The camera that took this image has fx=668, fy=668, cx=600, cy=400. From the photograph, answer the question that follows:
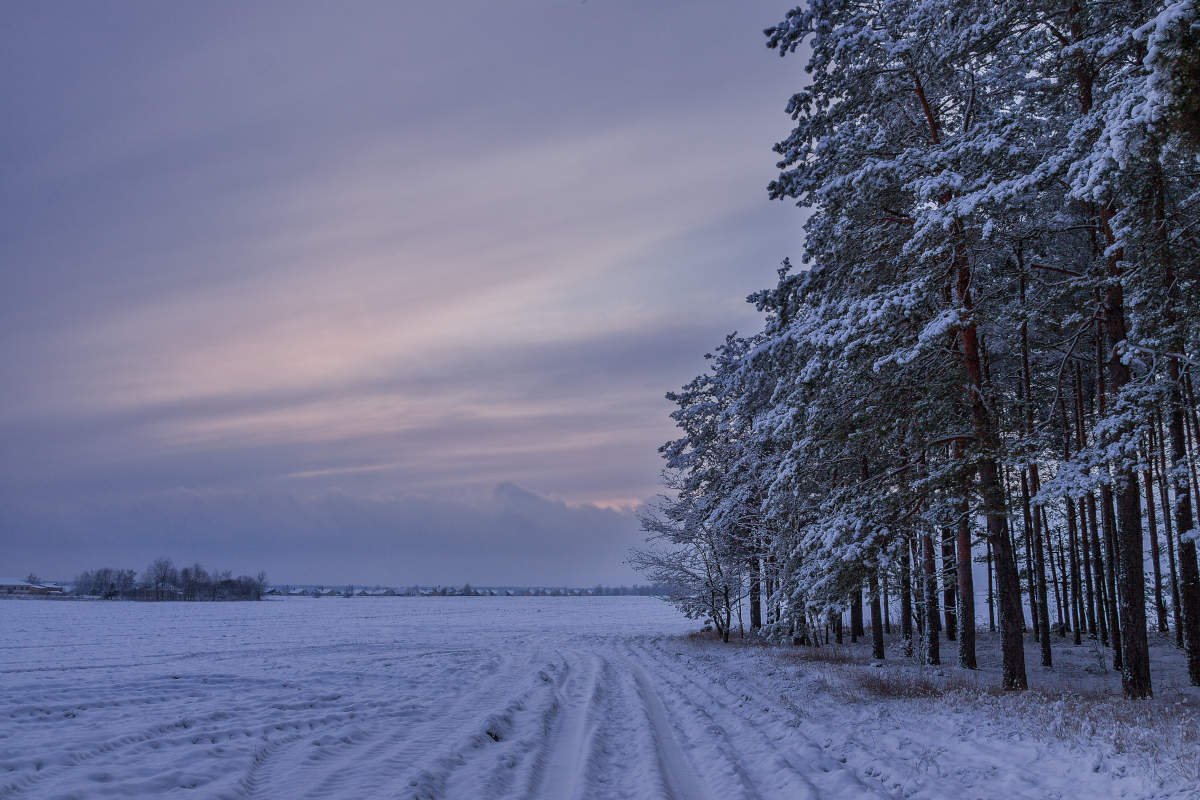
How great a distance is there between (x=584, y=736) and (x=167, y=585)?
18922 cm

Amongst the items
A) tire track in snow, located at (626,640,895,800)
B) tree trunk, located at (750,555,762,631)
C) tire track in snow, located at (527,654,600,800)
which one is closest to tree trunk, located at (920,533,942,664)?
tire track in snow, located at (626,640,895,800)

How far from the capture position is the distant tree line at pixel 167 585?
142m

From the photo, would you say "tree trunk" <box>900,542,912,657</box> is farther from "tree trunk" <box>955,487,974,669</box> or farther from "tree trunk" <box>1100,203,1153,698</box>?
"tree trunk" <box>1100,203,1153,698</box>

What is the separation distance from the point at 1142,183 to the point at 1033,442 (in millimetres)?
4442

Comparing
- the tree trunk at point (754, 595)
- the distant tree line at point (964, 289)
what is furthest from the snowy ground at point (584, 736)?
the tree trunk at point (754, 595)

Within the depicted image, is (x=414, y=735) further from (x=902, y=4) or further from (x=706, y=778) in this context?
(x=902, y=4)

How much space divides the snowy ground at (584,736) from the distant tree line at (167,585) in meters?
146

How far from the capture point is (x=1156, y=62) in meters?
7.09

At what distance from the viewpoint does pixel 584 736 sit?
9.60 m

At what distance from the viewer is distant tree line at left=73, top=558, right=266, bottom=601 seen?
142 m

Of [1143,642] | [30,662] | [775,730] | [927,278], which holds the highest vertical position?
[927,278]

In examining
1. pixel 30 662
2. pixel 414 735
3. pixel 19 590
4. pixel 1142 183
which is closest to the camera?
pixel 414 735

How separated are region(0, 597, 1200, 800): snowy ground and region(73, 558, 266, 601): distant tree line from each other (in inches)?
5732

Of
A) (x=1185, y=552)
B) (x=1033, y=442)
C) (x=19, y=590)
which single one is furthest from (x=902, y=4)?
(x=19, y=590)
